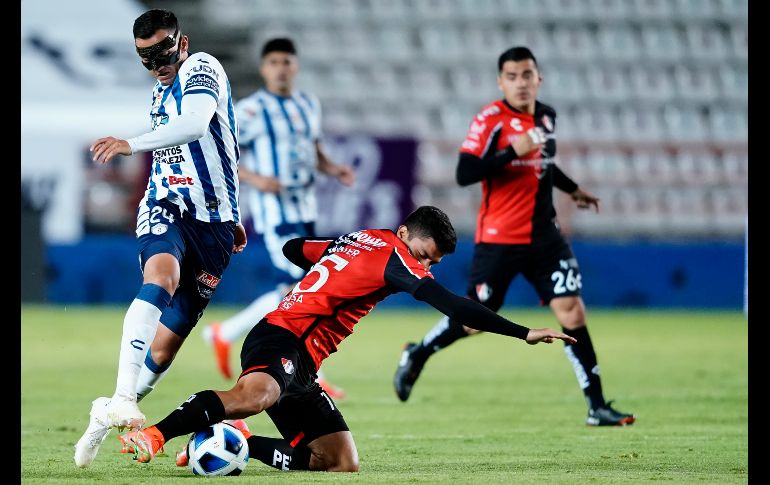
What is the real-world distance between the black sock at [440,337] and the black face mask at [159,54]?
9.33 ft

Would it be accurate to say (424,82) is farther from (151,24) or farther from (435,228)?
(435,228)

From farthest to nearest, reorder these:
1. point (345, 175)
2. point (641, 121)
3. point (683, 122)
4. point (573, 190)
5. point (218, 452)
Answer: point (641, 121), point (683, 122), point (345, 175), point (573, 190), point (218, 452)

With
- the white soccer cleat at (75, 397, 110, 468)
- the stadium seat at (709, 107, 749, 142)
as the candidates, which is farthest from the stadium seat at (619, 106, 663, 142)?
the white soccer cleat at (75, 397, 110, 468)

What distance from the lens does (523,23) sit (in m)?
23.0

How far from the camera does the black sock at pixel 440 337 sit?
27.9 ft

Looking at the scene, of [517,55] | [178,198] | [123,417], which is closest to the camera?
[123,417]

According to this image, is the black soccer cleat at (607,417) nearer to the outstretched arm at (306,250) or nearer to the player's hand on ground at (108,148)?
the outstretched arm at (306,250)

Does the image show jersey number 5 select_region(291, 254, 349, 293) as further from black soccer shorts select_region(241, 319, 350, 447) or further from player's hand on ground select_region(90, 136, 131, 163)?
player's hand on ground select_region(90, 136, 131, 163)

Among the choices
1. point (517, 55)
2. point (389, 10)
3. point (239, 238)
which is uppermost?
point (389, 10)

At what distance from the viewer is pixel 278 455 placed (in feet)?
19.7

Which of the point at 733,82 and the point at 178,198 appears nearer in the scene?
the point at 178,198

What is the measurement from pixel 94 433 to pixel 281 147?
15.4 ft

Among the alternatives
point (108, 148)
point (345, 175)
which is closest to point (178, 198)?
point (108, 148)
